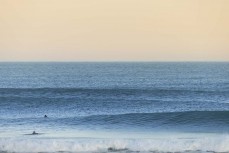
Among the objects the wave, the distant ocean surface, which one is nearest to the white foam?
the distant ocean surface

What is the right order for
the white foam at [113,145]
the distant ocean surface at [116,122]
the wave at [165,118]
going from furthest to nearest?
1. the wave at [165,118]
2. the distant ocean surface at [116,122]
3. the white foam at [113,145]

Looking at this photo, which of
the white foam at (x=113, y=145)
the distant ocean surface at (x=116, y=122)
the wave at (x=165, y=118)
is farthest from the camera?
the wave at (x=165, y=118)

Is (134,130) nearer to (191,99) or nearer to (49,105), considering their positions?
(49,105)

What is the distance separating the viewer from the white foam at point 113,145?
936 inches

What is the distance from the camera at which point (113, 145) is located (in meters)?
24.1

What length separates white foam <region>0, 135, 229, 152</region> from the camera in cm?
2377

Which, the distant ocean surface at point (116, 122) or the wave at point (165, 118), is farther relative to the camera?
the wave at point (165, 118)

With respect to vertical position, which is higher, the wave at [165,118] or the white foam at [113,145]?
the white foam at [113,145]

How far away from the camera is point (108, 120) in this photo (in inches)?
1435

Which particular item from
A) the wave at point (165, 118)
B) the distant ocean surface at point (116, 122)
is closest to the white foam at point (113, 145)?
the distant ocean surface at point (116, 122)

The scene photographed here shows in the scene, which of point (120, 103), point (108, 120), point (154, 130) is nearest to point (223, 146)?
point (154, 130)

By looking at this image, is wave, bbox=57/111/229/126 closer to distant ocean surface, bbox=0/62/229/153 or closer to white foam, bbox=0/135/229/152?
distant ocean surface, bbox=0/62/229/153

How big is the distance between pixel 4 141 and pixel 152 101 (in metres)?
28.0

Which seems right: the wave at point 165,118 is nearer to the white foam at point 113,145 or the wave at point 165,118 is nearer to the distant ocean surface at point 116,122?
the distant ocean surface at point 116,122
